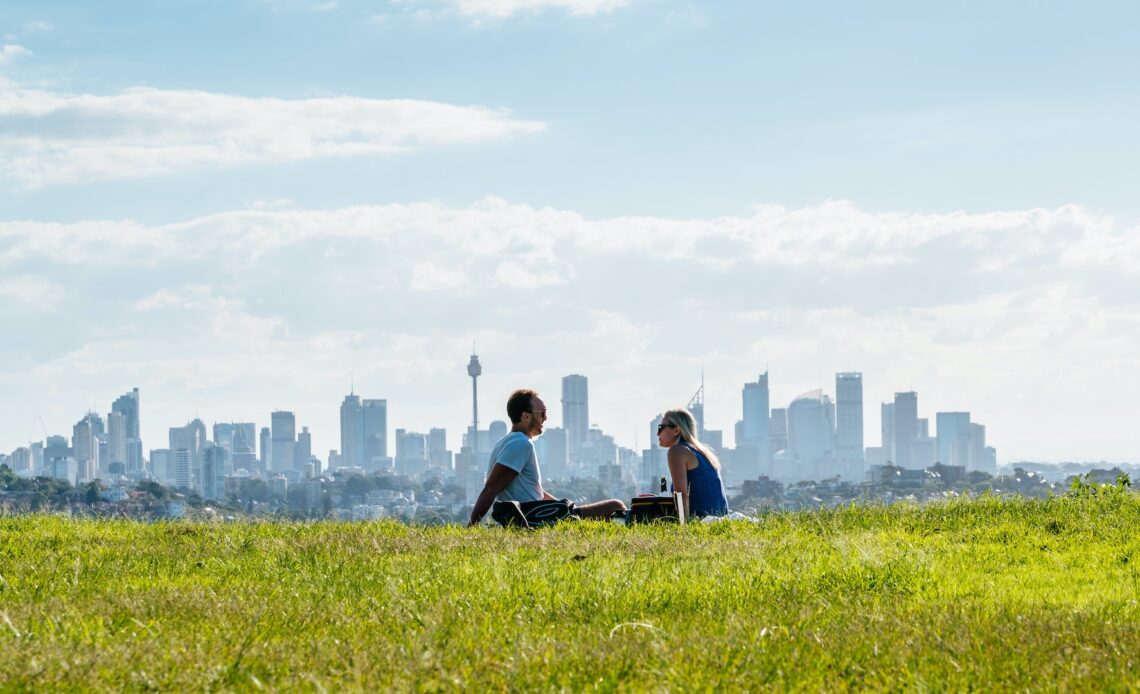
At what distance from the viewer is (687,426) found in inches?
632

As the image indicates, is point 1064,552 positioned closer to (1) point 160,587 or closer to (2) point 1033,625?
(2) point 1033,625

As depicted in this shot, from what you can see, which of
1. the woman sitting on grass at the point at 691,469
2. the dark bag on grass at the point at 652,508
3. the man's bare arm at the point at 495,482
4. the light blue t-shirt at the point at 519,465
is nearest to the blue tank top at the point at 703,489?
the woman sitting on grass at the point at 691,469

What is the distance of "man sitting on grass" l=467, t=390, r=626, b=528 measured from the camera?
15.2 m

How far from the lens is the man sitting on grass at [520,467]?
50.0ft

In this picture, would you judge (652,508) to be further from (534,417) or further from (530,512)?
(534,417)

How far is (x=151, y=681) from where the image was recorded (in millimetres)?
6258

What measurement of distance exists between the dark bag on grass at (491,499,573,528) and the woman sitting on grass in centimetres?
144

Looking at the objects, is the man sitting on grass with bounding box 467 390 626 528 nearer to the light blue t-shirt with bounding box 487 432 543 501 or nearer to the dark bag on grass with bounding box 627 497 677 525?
the light blue t-shirt with bounding box 487 432 543 501

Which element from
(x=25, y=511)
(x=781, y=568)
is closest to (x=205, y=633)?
(x=781, y=568)

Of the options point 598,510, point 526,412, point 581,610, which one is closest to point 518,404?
point 526,412

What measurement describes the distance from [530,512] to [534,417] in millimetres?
Answer: 1604

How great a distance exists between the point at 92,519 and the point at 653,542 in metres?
8.22

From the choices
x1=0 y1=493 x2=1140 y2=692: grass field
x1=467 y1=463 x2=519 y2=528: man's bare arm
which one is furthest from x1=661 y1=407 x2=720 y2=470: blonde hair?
x1=0 y1=493 x2=1140 y2=692: grass field

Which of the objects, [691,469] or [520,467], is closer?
[520,467]
